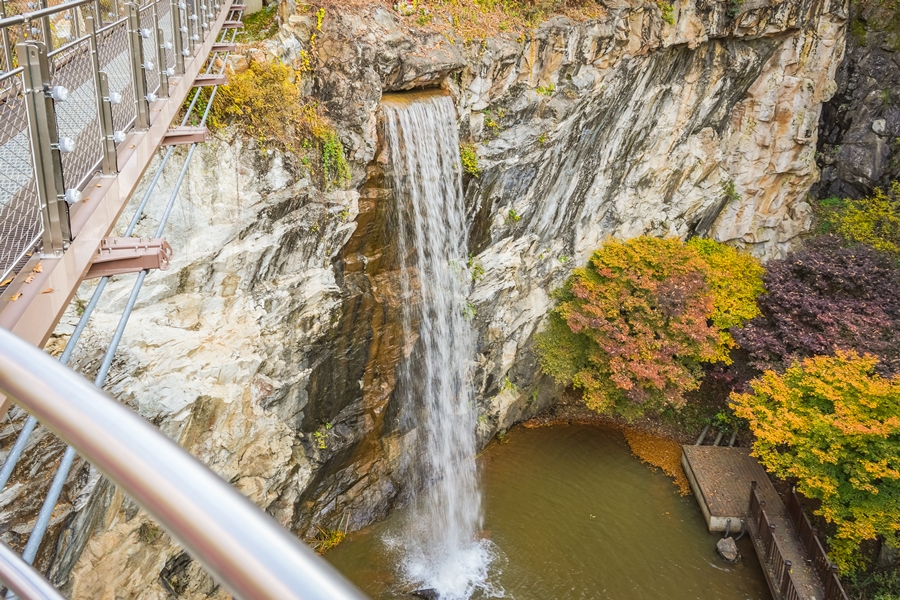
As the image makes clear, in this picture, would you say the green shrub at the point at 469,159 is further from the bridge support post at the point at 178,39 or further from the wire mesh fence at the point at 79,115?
the wire mesh fence at the point at 79,115

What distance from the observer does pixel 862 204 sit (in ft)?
55.9

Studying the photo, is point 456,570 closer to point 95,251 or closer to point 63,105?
point 95,251

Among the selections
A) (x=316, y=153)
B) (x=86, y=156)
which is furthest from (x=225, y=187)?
(x=86, y=156)

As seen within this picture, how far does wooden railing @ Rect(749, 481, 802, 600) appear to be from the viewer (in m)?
9.66

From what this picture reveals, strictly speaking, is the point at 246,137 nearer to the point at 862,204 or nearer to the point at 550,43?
the point at 550,43

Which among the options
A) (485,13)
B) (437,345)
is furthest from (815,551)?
(485,13)

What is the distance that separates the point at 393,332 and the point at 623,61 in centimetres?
802

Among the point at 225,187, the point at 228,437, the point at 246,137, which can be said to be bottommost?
the point at 228,437

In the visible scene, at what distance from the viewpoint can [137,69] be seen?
462 cm

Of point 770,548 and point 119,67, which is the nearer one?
point 119,67

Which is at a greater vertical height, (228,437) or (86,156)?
(86,156)

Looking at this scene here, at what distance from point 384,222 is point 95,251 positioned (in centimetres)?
704

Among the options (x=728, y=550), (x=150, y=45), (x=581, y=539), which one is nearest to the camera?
(x=150, y=45)

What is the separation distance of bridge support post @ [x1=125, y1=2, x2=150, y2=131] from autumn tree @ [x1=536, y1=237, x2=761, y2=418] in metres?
9.95
